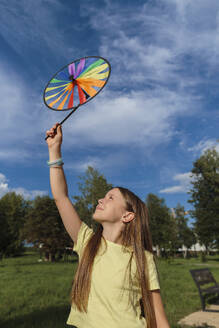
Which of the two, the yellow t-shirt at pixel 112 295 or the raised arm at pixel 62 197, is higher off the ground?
the raised arm at pixel 62 197

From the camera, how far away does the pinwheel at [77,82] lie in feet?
7.55

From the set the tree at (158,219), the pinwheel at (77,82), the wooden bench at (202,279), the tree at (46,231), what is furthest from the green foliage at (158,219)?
the pinwheel at (77,82)

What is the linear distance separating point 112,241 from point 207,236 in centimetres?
3120

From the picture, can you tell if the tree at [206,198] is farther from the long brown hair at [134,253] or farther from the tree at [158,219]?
the long brown hair at [134,253]

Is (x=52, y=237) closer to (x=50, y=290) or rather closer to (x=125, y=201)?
(x=50, y=290)

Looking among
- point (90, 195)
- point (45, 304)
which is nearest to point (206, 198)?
point (90, 195)

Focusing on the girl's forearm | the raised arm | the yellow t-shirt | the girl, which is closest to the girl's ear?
the girl

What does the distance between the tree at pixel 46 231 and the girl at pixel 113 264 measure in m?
26.8

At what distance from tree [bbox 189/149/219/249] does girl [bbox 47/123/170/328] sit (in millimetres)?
29755

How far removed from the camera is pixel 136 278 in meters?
1.78

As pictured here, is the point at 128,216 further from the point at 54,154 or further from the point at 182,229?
the point at 182,229

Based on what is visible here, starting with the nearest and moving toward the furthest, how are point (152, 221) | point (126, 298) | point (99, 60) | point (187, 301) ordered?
point (126, 298) < point (99, 60) < point (187, 301) < point (152, 221)

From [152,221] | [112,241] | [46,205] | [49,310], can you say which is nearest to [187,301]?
[49,310]

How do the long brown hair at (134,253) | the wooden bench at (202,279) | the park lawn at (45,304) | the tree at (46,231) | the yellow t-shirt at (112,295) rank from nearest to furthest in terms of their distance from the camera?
the yellow t-shirt at (112,295)
the long brown hair at (134,253)
the park lawn at (45,304)
the wooden bench at (202,279)
the tree at (46,231)
